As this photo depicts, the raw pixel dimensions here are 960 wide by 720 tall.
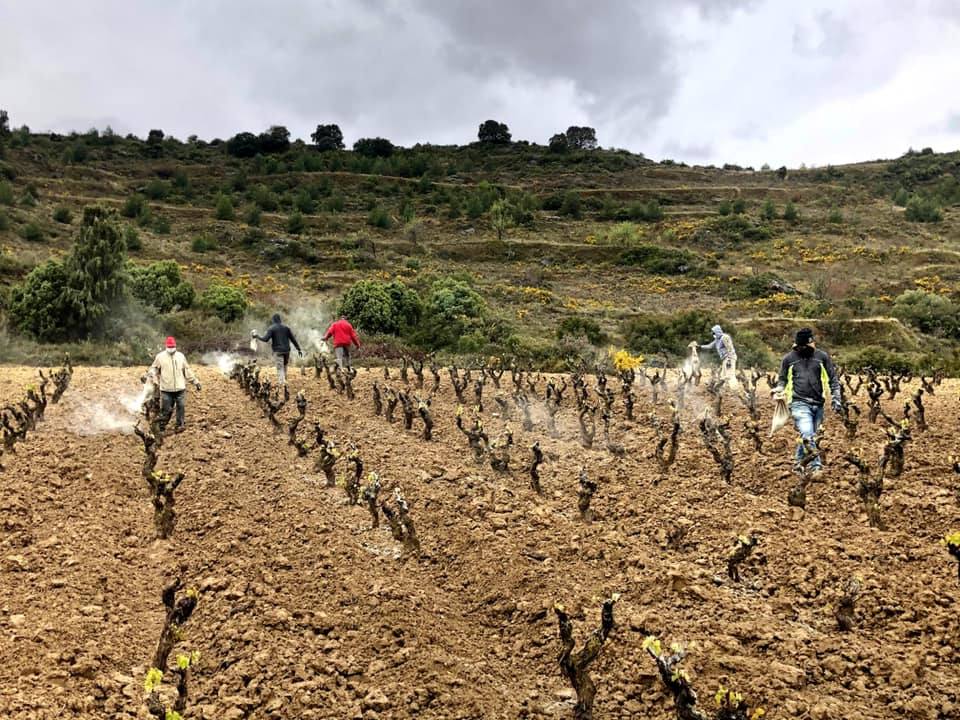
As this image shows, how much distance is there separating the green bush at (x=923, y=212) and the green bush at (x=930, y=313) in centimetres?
2741

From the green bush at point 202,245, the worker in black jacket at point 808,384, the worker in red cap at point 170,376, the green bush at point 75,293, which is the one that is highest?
the green bush at point 202,245

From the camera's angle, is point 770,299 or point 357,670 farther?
point 770,299

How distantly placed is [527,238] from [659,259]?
11.4 m

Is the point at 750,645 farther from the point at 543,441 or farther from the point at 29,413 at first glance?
the point at 29,413

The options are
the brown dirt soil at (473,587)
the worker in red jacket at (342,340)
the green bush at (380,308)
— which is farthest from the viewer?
the green bush at (380,308)

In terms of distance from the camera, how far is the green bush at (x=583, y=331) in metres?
23.5

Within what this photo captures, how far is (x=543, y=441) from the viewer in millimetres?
9227

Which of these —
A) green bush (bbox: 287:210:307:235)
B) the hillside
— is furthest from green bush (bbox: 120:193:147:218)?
green bush (bbox: 287:210:307:235)

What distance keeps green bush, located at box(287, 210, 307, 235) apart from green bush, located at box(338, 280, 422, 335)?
30.3 meters

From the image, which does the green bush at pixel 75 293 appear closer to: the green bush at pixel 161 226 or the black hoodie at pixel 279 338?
the black hoodie at pixel 279 338

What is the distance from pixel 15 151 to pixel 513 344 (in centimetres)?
6345

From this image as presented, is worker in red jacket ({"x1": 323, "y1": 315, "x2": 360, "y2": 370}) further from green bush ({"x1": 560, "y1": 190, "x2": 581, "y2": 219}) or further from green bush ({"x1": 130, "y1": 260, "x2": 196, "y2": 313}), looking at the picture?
green bush ({"x1": 560, "y1": 190, "x2": 581, "y2": 219})

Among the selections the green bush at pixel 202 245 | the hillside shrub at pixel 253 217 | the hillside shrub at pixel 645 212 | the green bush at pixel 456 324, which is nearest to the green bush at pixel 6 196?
the green bush at pixel 202 245

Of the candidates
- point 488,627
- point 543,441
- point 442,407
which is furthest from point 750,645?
point 442,407
